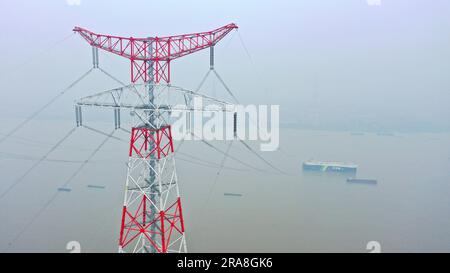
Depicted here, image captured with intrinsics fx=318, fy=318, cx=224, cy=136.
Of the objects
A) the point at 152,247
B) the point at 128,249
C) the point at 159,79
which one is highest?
the point at 159,79

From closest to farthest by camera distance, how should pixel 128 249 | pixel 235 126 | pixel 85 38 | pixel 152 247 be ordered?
pixel 235 126, pixel 85 38, pixel 152 247, pixel 128 249

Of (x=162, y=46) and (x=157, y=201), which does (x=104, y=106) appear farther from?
(x=157, y=201)

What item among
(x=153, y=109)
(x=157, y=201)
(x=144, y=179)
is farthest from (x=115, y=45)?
(x=157, y=201)

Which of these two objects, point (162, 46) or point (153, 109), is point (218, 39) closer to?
point (162, 46)

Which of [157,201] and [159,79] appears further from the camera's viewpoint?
[157,201]

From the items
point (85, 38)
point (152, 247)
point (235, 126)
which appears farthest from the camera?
point (152, 247)

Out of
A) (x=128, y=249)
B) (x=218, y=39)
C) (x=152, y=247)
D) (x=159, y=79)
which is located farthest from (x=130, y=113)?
(x=128, y=249)

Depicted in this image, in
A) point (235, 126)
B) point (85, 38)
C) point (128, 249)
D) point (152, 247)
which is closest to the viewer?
point (235, 126)

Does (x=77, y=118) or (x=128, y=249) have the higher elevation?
(x=77, y=118)

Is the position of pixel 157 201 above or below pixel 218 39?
below
